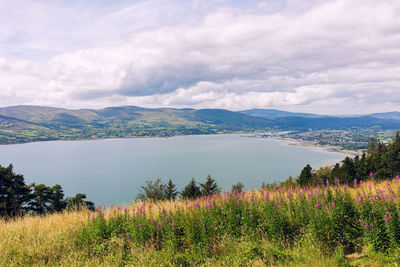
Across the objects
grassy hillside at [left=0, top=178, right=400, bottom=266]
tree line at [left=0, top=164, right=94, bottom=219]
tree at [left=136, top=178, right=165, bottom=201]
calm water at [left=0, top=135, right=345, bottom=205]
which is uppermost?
grassy hillside at [left=0, top=178, right=400, bottom=266]

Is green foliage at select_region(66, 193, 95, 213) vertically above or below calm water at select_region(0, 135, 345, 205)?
above

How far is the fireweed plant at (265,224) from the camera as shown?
19.6 ft

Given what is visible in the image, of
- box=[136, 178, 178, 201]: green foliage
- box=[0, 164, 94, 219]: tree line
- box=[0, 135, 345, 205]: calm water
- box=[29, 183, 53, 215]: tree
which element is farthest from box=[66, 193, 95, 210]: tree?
box=[0, 135, 345, 205]: calm water

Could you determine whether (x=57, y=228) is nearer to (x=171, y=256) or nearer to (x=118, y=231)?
(x=118, y=231)

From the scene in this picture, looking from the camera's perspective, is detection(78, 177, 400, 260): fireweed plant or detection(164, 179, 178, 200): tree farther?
detection(164, 179, 178, 200): tree

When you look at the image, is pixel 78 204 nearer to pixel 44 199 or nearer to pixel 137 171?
pixel 44 199

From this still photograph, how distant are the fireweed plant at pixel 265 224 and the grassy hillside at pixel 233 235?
22 mm

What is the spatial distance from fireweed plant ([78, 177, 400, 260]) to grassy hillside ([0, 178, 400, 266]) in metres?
0.02

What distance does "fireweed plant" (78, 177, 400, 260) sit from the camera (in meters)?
5.97

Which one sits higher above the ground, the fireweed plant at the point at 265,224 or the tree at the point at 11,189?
the fireweed plant at the point at 265,224

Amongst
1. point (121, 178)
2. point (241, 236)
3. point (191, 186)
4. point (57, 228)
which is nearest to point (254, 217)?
point (241, 236)

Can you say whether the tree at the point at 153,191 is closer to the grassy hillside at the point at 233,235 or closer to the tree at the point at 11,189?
the tree at the point at 11,189

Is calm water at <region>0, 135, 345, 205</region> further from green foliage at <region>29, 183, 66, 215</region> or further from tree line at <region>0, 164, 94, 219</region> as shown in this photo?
tree line at <region>0, 164, 94, 219</region>

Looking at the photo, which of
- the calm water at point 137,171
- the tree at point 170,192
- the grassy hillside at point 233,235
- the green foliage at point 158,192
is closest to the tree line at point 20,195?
the green foliage at point 158,192
